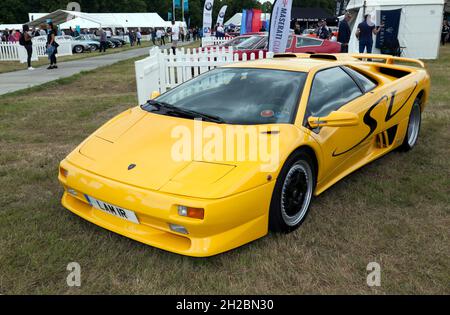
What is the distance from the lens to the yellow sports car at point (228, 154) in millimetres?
2473

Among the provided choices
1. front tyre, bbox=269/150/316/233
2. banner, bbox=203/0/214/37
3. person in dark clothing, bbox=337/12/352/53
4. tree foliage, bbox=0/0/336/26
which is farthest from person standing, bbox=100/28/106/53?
tree foliage, bbox=0/0/336/26

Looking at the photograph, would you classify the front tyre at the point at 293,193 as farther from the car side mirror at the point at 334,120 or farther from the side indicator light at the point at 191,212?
the side indicator light at the point at 191,212

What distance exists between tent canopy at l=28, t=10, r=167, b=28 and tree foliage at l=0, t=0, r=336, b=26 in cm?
2440

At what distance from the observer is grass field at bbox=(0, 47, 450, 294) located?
2.45 meters

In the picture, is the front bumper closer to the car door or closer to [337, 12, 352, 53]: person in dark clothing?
the car door

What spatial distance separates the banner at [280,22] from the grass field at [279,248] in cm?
507

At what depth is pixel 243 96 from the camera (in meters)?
3.31

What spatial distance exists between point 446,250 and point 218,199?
1.72 meters

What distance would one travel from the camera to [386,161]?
455 cm

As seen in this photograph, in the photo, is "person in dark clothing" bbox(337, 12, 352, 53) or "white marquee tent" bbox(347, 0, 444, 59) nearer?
"person in dark clothing" bbox(337, 12, 352, 53)

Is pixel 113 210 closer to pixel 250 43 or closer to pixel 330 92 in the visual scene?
pixel 330 92

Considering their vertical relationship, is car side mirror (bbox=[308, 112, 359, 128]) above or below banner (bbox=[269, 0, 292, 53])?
below

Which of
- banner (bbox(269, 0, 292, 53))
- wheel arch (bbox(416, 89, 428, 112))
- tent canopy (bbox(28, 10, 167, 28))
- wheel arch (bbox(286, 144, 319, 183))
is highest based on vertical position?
tent canopy (bbox(28, 10, 167, 28))

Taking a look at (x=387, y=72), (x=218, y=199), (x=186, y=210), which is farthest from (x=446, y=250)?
(x=387, y=72)
